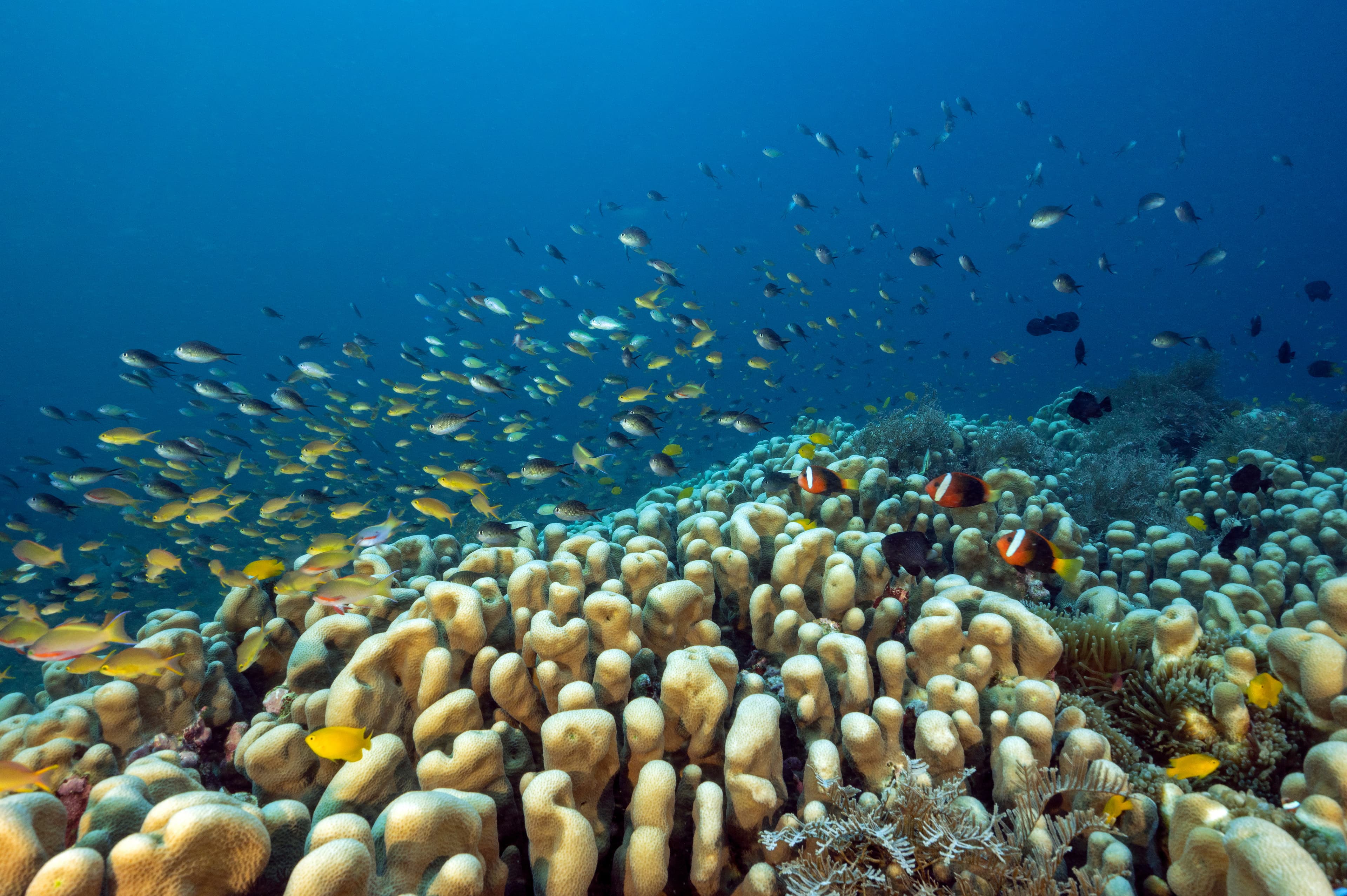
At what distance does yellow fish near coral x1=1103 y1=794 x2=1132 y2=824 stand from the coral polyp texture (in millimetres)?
11

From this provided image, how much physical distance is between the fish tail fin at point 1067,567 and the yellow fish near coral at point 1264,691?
99cm

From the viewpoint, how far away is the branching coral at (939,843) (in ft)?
5.67

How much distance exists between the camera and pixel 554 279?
390 feet

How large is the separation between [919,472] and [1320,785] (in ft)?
14.9

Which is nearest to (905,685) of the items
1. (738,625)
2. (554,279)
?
(738,625)

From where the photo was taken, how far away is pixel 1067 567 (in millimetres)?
3398

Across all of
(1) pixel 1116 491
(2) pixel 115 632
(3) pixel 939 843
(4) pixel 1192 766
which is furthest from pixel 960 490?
(2) pixel 115 632

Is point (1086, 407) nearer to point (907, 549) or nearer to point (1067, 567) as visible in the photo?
point (1067, 567)

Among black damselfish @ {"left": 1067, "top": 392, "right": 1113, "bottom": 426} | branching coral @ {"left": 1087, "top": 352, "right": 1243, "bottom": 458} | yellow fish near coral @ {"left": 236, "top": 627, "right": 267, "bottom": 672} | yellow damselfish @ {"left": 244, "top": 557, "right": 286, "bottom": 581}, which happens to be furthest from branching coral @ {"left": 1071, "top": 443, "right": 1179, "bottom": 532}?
yellow damselfish @ {"left": 244, "top": 557, "right": 286, "bottom": 581}

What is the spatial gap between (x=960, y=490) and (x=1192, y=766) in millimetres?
1906

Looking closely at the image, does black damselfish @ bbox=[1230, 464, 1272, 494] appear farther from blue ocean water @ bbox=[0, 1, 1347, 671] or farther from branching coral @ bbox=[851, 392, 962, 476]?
blue ocean water @ bbox=[0, 1, 1347, 671]

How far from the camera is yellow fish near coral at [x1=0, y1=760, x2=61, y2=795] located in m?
2.01

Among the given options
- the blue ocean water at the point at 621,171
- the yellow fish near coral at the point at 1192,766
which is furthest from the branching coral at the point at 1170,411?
A: the blue ocean water at the point at 621,171

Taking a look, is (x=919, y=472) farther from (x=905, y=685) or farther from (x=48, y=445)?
(x=48, y=445)
